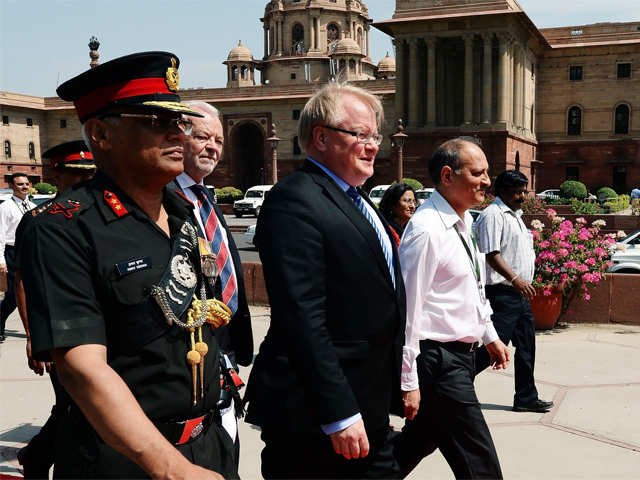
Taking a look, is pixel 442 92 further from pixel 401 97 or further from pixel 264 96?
pixel 264 96

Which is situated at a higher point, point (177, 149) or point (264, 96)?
point (264, 96)

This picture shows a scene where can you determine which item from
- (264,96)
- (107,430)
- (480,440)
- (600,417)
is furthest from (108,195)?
(264,96)

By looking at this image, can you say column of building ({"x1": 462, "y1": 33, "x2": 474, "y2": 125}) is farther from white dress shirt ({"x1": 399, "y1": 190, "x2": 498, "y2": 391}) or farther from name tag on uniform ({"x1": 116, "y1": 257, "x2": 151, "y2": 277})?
name tag on uniform ({"x1": 116, "y1": 257, "x2": 151, "y2": 277})

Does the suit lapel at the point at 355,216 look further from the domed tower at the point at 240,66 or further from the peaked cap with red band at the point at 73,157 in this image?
the domed tower at the point at 240,66

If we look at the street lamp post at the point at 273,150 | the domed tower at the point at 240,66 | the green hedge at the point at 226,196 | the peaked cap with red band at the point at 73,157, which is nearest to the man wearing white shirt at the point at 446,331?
the peaked cap with red band at the point at 73,157

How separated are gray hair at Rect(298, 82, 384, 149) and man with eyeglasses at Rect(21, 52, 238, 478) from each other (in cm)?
73

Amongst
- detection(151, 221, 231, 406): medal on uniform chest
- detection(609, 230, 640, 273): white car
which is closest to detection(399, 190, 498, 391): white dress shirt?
detection(151, 221, 231, 406): medal on uniform chest

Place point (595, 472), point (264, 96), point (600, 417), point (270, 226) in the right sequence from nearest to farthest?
point (270, 226)
point (595, 472)
point (600, 417)
point (264, 96)

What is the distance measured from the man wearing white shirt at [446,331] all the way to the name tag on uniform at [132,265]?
5.42 feet

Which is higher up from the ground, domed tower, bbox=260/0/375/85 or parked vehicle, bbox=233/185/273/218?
domed tower, bbox=260/0/375/85

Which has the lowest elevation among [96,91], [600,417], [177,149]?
[600,417]

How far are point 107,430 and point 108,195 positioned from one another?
0.70 meters

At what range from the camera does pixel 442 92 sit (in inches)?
2020

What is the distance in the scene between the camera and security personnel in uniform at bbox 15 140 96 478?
100 inches
